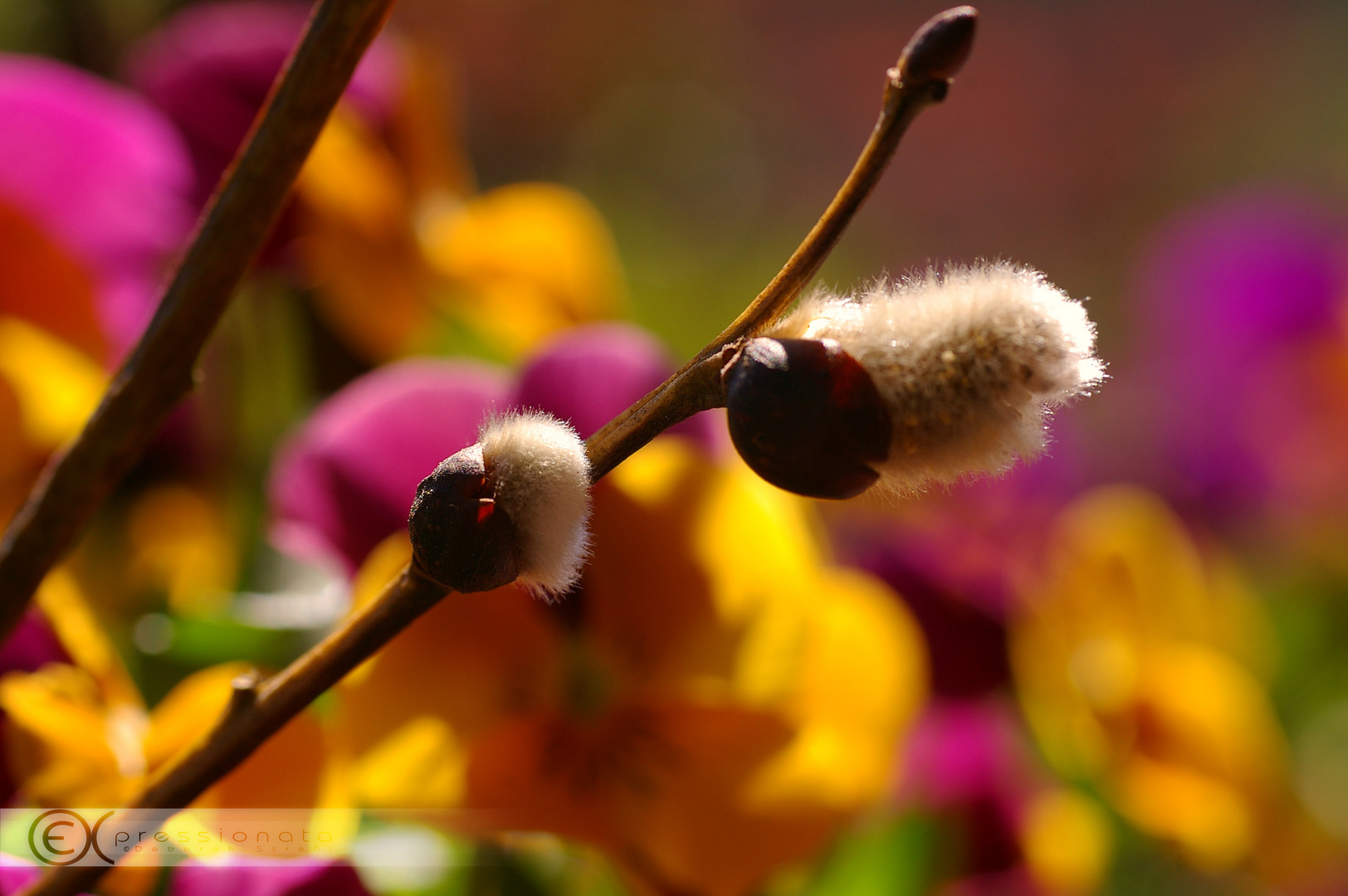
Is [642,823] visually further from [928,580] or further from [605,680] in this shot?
[928,580]

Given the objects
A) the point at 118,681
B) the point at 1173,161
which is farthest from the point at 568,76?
the point at 118,681

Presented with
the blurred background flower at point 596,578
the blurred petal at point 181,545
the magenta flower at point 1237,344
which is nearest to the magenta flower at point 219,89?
the blurred background flower at point 596,578

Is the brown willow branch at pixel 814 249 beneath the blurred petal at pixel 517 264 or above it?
beneath

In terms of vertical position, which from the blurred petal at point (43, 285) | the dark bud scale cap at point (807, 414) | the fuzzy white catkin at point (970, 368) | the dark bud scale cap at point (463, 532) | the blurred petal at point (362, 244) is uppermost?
the blurred petal at point (362, 244)

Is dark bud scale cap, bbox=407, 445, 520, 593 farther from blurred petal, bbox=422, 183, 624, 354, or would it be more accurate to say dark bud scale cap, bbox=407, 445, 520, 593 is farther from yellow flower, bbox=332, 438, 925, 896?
blurred petal, bbox=422, 183, 624, 354

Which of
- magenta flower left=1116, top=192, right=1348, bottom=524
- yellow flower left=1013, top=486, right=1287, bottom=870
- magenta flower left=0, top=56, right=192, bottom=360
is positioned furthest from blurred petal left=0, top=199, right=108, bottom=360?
magenta flower left=1116, top=192, right=1348, bottom=524

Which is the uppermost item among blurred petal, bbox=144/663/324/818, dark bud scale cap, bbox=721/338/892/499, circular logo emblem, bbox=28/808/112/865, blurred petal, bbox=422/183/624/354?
blurred petal, bbox=422/183/624/354

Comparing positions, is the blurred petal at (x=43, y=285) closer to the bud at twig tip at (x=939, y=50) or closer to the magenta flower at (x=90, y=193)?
the magenta flower at (x=90, y=193)
